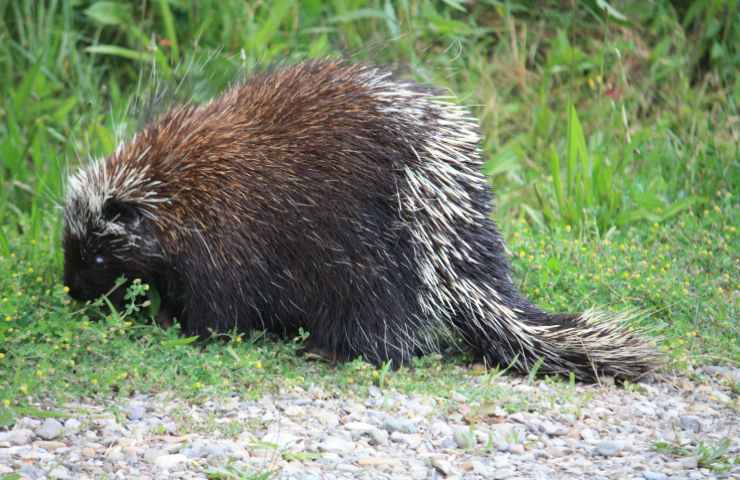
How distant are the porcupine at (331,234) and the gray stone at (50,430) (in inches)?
31.7

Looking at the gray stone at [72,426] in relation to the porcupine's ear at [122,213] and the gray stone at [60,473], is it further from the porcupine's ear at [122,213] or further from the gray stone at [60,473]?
the porcupine's ear at [122,213]

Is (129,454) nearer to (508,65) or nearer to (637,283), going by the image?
(637,283)

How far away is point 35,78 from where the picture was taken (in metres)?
5.64

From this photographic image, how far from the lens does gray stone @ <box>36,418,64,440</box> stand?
3041mm

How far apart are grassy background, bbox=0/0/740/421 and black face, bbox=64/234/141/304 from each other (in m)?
0.10

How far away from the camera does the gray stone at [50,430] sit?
304 centimetres

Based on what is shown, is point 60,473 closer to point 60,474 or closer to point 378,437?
point 60,474

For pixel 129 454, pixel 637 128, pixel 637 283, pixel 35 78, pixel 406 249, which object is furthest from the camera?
pixel 637 128

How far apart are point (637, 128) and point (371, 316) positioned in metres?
3.14

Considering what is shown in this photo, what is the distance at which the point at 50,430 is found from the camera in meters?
3.06

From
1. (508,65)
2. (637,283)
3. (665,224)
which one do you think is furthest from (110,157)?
(508,65)

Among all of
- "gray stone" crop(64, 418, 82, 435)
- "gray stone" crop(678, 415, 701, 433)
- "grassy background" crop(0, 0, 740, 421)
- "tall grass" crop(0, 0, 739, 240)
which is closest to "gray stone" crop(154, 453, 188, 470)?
"gray stone" crop(64, 418, 82, 435)

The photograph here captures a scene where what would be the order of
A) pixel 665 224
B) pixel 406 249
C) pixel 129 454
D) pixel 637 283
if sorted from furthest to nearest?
pixel 665 224, pixel 637 283, pixel 406 249, pixel 129 454

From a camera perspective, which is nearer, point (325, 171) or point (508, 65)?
point (325, 171)
